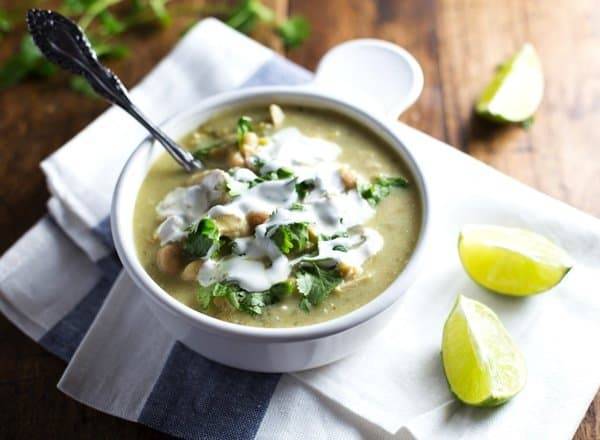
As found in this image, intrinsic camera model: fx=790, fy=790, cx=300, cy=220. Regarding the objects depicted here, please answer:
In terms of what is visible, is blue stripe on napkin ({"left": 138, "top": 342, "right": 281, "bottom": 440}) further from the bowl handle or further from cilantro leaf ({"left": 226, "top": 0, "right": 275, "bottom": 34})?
cilantro leaf ({"left": 226, "top": 0, "right": 275, "bottom": 34})

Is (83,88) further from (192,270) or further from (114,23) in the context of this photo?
(192,270)

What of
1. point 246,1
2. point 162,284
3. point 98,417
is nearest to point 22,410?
point 98,417

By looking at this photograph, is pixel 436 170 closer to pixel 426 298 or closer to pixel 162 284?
pixel 426 298

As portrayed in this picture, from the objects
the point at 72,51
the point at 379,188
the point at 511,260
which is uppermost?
the point at 72,51

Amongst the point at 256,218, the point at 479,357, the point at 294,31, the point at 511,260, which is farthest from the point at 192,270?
the point at 294,31

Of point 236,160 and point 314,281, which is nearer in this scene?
point 314,281

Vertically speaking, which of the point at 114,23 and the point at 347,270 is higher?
the point at 114,23

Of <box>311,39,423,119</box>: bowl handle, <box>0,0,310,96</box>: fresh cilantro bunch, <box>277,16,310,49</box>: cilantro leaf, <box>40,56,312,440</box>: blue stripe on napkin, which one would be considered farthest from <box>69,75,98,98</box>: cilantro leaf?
<box>40,56,312,440</box>: blue stripe on napkin

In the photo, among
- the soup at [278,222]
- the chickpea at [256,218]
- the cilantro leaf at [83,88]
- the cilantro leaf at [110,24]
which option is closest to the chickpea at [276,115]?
the soup at [278,222]
